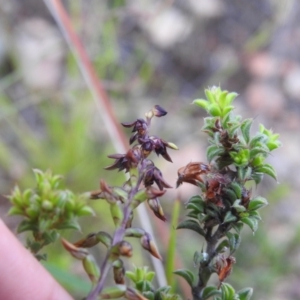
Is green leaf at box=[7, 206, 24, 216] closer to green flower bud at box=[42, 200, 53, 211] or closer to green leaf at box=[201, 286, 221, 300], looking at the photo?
green flower bud at box=[42, 200, 53, 211]

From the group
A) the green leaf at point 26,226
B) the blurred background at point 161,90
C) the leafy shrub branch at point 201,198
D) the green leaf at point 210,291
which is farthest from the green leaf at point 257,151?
the blurred background at point 161,90

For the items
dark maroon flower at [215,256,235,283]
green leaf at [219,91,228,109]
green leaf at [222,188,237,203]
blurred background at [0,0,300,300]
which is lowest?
dark maroon flower at [215,256,235,283]

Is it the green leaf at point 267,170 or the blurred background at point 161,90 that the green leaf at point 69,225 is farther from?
the blurred background at point 161,90

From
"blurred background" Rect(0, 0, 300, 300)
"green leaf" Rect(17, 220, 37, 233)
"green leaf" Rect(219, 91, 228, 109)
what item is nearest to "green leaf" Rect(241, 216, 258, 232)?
"green leaf" Rect(219, 91, 228, 109)

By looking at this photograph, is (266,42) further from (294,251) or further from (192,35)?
(294,251)

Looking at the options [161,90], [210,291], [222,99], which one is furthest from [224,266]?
[161,90]

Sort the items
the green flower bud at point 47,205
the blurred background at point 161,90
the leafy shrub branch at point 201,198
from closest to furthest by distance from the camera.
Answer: the leafy shrub branch at point 201,198, the green flower bud at point 47,205, the blurred background at point 161,90

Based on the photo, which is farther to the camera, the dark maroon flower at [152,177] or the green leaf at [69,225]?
the green leaf at [69,225]

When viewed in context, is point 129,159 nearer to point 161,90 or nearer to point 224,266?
point 224,266
